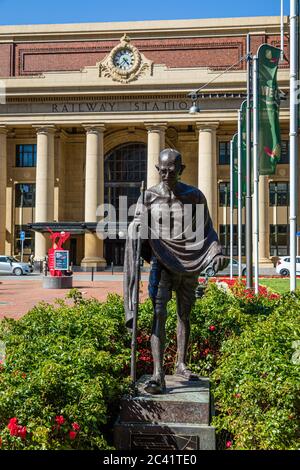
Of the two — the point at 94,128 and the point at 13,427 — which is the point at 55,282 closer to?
the point at 94,128

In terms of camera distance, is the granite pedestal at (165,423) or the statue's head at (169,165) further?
the statue's head at (169,165)

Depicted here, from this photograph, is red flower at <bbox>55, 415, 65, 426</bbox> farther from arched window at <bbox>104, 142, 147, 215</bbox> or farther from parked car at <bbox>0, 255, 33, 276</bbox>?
arched window at <bbox>104, 142, 147, 215</bbox>

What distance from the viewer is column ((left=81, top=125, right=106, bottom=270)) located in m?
46.1

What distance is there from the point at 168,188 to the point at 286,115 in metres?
41.3

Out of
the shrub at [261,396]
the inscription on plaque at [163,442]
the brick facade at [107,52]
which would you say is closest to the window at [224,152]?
the brick facade at [107,52]

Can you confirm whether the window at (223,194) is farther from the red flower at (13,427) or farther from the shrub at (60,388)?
the red flower at (13,427)

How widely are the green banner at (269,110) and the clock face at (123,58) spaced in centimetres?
3259

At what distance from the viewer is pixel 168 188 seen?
5.82m

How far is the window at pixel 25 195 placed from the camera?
51844 millimetres

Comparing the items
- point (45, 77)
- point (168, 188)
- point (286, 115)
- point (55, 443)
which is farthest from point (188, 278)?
point (45, 77)

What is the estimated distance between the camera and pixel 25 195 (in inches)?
2045

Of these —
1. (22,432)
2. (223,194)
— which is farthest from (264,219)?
(22,432)

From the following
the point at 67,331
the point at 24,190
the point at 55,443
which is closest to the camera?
the point at 55,443

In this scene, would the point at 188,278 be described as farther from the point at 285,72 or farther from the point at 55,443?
the point at 285,72
